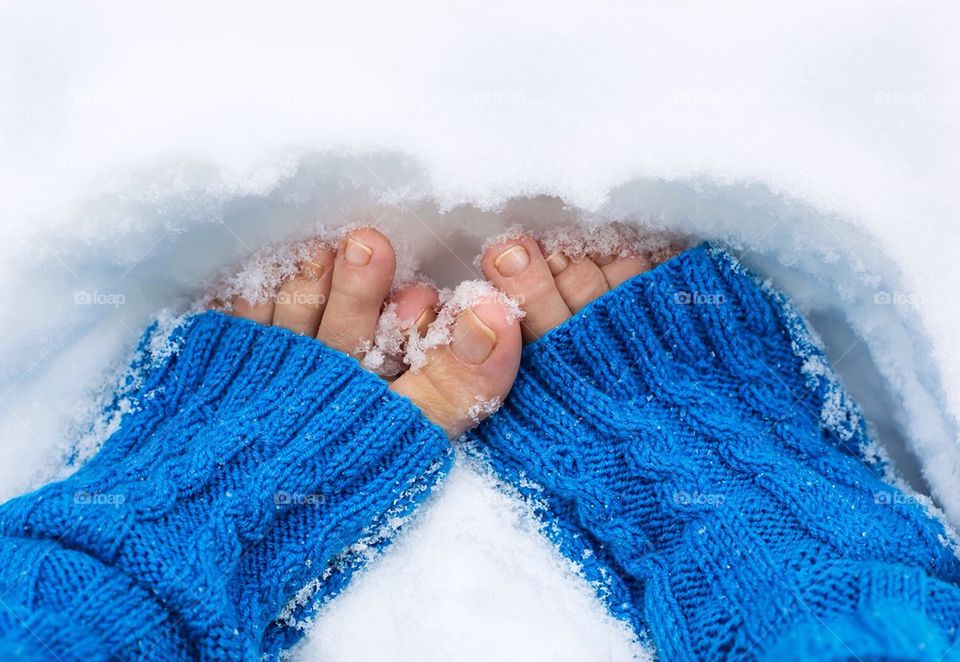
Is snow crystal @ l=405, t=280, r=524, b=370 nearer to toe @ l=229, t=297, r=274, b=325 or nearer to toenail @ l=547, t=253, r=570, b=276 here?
toenail @ l=547, t=253, r=570, b=276

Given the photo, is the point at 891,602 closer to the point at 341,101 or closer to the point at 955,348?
the point at 955,348

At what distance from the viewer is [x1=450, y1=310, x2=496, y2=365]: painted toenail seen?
856mm

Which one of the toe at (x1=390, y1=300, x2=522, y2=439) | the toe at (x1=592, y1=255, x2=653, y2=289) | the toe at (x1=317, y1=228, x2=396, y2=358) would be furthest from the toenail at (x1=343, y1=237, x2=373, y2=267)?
the toe at (x1=592, y1=255, x2=653, y2=289)

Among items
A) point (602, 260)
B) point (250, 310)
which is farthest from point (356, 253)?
point (602, 260)

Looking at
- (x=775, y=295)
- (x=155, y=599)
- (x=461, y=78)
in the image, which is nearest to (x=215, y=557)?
(x=155, y=599)

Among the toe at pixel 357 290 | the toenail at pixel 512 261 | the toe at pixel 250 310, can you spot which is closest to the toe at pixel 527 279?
the toenail at pixel 512 261

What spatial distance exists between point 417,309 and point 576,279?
177mm

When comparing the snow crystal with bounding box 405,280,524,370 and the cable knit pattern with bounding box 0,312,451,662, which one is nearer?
the cable knit pattern with bounding box 0,312,451,662

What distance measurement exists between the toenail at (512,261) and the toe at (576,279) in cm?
4

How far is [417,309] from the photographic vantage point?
91 cm

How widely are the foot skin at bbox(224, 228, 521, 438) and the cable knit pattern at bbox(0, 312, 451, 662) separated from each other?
0.04m

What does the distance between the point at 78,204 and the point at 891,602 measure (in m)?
0.80

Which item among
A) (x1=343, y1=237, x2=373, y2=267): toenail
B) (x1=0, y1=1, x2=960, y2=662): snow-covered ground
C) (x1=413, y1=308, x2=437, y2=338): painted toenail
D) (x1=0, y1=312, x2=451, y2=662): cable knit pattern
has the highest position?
(x1=0, y1=1, x2=960, y2=662): snow-covered ground

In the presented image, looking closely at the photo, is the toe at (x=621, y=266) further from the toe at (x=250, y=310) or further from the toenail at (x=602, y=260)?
the toe at (x=250, y=310)
